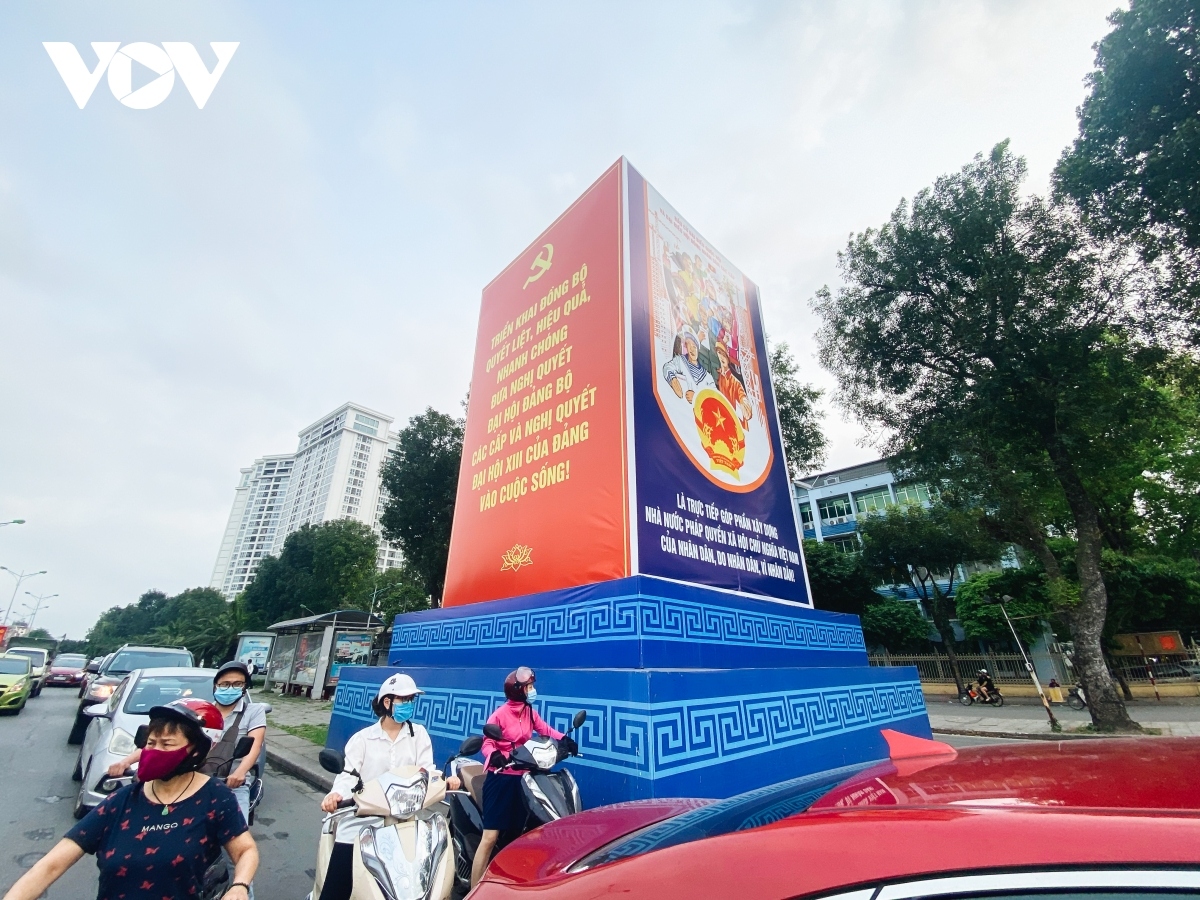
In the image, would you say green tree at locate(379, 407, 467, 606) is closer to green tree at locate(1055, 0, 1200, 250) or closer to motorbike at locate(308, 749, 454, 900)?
motorbike at locate(308, 749, 454, 900)

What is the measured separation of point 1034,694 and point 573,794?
21.3 m

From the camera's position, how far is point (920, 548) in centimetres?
2169

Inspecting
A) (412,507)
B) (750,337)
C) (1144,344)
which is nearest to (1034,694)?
(1144,344)

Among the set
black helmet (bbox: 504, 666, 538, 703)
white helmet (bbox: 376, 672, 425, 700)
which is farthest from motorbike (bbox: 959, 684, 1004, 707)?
white helmet (bbox: 376, 672, 425, 700)

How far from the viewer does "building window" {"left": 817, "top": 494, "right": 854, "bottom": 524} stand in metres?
33.2

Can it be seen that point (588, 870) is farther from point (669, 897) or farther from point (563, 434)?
point (563, 434)

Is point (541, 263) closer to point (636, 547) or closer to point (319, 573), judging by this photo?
point (636, 547)

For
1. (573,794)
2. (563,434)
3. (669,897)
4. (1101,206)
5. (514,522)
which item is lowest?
(573,794)

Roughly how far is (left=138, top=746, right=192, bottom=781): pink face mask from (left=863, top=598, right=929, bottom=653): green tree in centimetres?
2493

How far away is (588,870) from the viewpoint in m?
1.21

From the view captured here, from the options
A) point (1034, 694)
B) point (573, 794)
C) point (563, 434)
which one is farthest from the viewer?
point (1034, 694)

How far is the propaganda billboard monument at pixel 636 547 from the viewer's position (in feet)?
13.9

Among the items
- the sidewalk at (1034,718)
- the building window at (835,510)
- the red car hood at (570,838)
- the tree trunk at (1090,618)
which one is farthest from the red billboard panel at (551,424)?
the building window at (835,510)

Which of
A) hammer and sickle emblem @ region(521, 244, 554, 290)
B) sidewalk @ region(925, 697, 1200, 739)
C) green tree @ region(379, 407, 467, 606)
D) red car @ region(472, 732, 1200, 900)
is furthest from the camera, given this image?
green tree @ region(379, 407, 467, 606)
